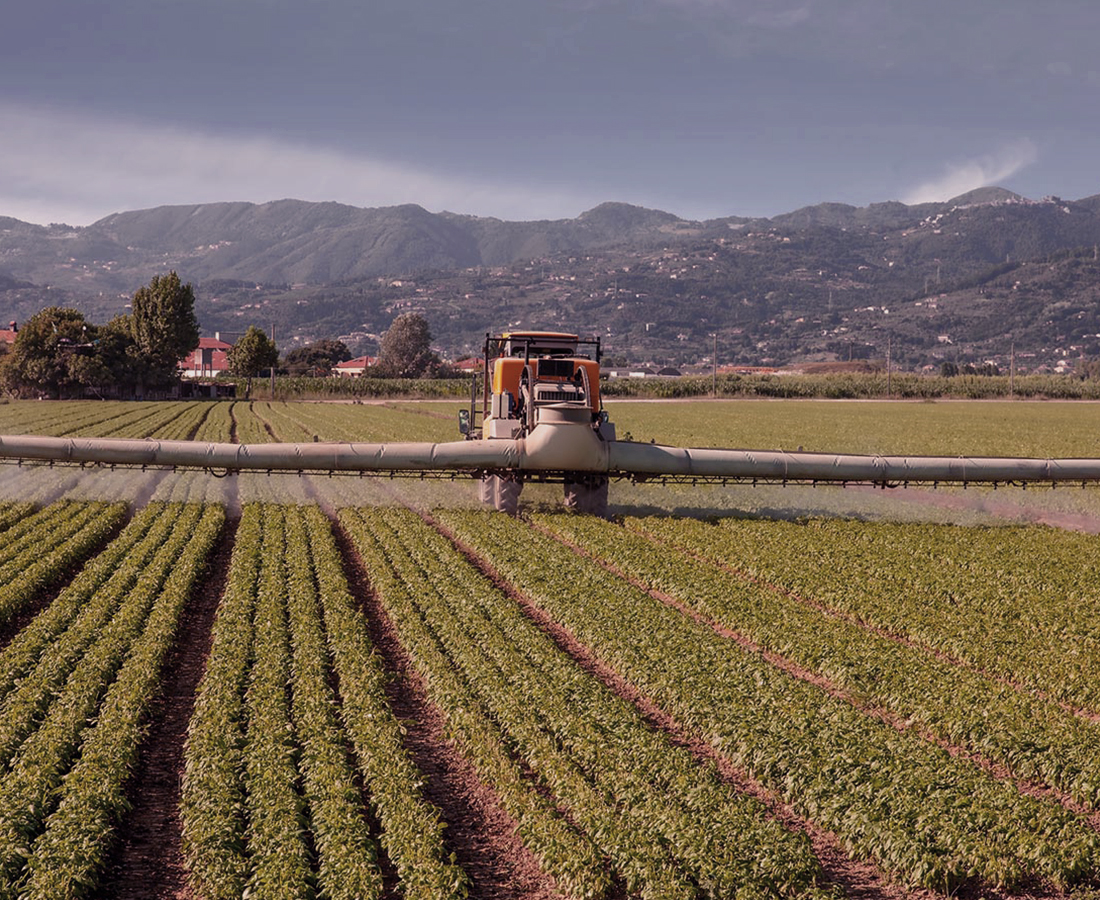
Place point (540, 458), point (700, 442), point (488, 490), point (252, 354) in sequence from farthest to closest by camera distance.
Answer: point (252, 354) → point (700, 442) → point (488, 490) → point (540, 458)

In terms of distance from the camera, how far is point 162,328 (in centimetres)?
9925

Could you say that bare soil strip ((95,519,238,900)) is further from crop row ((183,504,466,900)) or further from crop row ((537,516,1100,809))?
crop row ((537,516,1100,809))

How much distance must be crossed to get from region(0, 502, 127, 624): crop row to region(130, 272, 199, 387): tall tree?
8007 centimetres

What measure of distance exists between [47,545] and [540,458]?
9.74 meters

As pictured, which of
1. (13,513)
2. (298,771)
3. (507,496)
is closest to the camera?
(298,771)

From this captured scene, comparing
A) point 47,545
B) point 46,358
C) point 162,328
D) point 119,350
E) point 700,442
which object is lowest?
point 47,545

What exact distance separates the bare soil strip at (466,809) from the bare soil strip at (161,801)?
7.06 feet

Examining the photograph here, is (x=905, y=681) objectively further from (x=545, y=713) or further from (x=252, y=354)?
(x=252, y=354)

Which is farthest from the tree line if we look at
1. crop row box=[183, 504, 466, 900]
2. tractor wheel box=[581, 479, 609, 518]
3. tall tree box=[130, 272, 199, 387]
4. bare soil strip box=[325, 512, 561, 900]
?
bare soil strip box=[325, 512, 561, 900]

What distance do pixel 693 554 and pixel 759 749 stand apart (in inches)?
410

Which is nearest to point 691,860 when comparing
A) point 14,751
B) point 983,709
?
point 983,709

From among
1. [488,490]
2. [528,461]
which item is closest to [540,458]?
[528,461]

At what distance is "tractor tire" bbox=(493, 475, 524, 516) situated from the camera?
23109 millimetres

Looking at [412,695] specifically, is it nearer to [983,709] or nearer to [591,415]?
[983,709]
